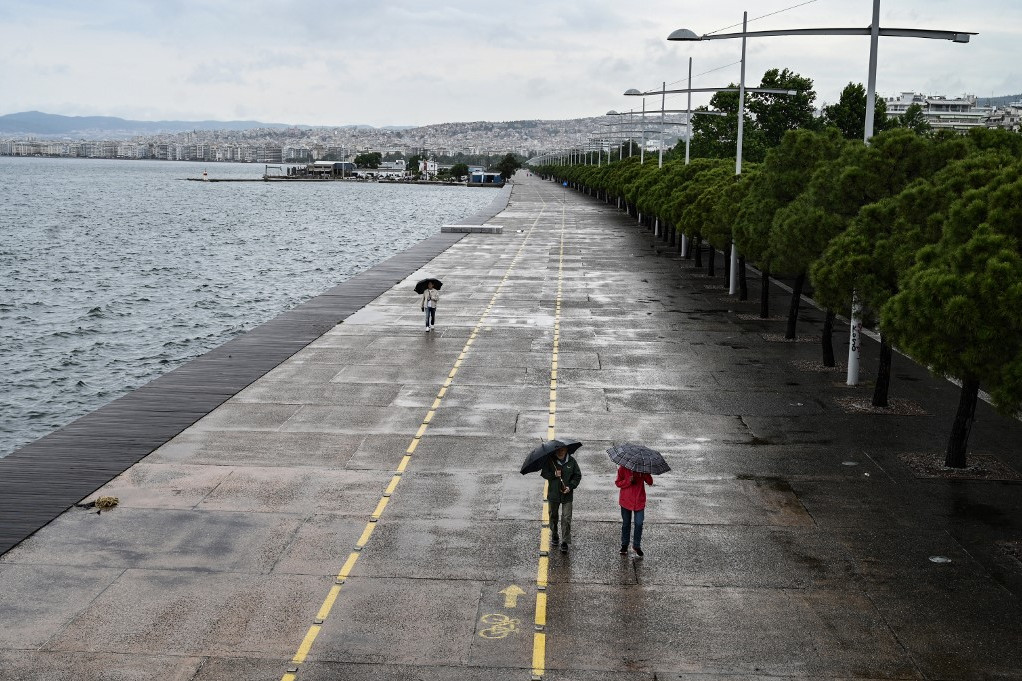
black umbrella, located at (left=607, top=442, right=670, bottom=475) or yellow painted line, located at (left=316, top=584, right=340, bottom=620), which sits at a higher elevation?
black umbrella, located at (left=607, top=442, right=670, bottom=475)

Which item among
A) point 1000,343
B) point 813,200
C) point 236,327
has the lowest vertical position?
point 236,327

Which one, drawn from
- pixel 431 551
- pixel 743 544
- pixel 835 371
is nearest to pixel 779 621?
pixel 743 544

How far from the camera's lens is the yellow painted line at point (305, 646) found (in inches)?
533

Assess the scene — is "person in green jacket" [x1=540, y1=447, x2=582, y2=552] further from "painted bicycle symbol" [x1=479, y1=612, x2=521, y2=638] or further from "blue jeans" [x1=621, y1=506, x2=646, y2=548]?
"painted bicycle symbol" [x1=479, y1=612, x2=521, y2=638]

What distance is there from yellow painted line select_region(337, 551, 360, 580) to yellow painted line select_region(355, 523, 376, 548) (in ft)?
1.25

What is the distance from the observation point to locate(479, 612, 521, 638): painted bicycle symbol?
1424 cm

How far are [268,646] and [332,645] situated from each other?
0.81 m

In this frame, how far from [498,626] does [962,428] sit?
11.8 metres

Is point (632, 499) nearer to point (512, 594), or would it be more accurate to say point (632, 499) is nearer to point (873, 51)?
point (512, 594)

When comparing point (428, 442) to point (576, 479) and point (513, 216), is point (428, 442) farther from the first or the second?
point (513, 216)

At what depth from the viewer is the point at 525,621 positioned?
576 inches

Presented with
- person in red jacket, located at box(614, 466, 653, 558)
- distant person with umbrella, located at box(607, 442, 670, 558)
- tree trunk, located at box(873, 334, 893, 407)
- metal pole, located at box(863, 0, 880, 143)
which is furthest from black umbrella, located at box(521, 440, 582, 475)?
metal pole, located at box(863, 0, 880, 143)

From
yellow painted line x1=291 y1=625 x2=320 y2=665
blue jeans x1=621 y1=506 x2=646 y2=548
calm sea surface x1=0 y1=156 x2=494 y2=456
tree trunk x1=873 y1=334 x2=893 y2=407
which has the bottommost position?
calm sea surface x1=0 y1=156 x2=494 y2=456

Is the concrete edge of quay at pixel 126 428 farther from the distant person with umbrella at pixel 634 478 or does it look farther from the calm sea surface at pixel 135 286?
the distant person with umbrella at pixel 634 478
